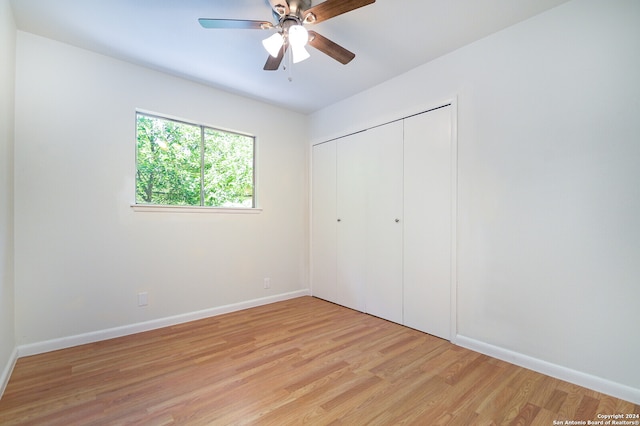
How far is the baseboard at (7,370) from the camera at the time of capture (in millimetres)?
1731

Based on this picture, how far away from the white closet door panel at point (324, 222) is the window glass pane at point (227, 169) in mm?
865

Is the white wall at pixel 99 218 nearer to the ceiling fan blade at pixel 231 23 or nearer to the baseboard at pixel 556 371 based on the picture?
the ceiling fan blade at pixel 231 23

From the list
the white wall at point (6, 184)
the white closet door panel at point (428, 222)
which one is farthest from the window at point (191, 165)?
the white closet door panel at point (428, 222)

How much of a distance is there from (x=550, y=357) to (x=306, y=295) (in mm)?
2675

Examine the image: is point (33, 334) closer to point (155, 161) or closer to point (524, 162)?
point (155, 161)

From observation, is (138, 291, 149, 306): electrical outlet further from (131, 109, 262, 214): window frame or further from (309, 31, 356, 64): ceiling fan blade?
(309, 31, 356, 64): ceiling fan blade

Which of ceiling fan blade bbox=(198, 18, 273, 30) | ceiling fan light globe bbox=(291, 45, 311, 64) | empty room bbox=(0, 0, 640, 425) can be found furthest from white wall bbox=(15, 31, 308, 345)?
ceiling fan light globe bbox=(291, 45, 311, 64)

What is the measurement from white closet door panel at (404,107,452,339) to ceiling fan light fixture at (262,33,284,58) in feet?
4.89

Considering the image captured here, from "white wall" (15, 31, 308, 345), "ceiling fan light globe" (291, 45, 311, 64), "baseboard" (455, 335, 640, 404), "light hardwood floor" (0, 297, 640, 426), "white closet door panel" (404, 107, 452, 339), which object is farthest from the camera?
"white closet door panel" (404, 107, 452, 339)

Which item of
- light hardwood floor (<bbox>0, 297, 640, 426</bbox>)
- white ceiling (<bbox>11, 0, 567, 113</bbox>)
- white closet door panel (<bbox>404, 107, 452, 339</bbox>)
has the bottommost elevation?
light hardwood floor (<bbox>0, 297, 640, 426</bbox>)

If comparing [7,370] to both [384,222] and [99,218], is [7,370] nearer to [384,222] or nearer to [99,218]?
[99,218]

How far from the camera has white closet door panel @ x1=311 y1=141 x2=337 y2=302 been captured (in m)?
3.63

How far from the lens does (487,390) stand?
5.80 ft

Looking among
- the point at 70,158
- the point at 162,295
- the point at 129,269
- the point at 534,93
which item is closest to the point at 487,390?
the point at 534,93
